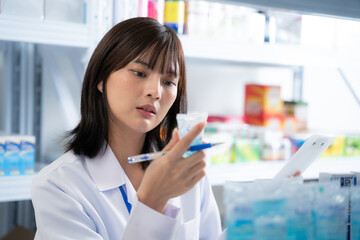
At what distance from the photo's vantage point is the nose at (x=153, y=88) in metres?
1.20

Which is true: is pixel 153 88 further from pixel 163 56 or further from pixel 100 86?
pixel 100 86

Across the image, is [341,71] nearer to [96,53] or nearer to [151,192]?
[96,53]

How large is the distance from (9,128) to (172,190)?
1536 millimetres

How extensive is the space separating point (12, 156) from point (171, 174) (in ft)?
3.41

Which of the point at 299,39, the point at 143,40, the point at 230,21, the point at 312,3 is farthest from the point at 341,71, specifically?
the point at 312,3

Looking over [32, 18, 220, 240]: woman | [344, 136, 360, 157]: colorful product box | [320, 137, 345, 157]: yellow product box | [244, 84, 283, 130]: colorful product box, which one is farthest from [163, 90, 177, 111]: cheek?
[344, 136, 360, 157]: colorful product box

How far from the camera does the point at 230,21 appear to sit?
2260 millimetres

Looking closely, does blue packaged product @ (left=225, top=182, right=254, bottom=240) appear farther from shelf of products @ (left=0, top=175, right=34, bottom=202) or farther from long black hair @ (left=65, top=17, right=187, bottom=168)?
shelf of products @ (left=0, top=175, right=34, bottom=202)

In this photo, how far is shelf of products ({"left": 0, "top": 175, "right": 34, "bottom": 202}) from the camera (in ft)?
5.21

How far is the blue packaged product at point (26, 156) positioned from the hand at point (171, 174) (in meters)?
0.95

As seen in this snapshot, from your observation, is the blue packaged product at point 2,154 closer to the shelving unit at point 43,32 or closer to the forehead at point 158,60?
the shelving unit at point 43,32

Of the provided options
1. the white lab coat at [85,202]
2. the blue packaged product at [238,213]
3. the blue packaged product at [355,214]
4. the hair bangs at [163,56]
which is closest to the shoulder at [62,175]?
the white lab coat at [85,202]

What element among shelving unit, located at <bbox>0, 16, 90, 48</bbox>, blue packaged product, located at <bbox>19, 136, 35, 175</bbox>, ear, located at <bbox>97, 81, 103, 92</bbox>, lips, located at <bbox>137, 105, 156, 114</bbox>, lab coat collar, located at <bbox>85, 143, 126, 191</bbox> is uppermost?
shelving unit, located at <bbox>0, 16, 90, 48</bbox>

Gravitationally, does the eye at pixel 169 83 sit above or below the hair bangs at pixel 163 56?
below
